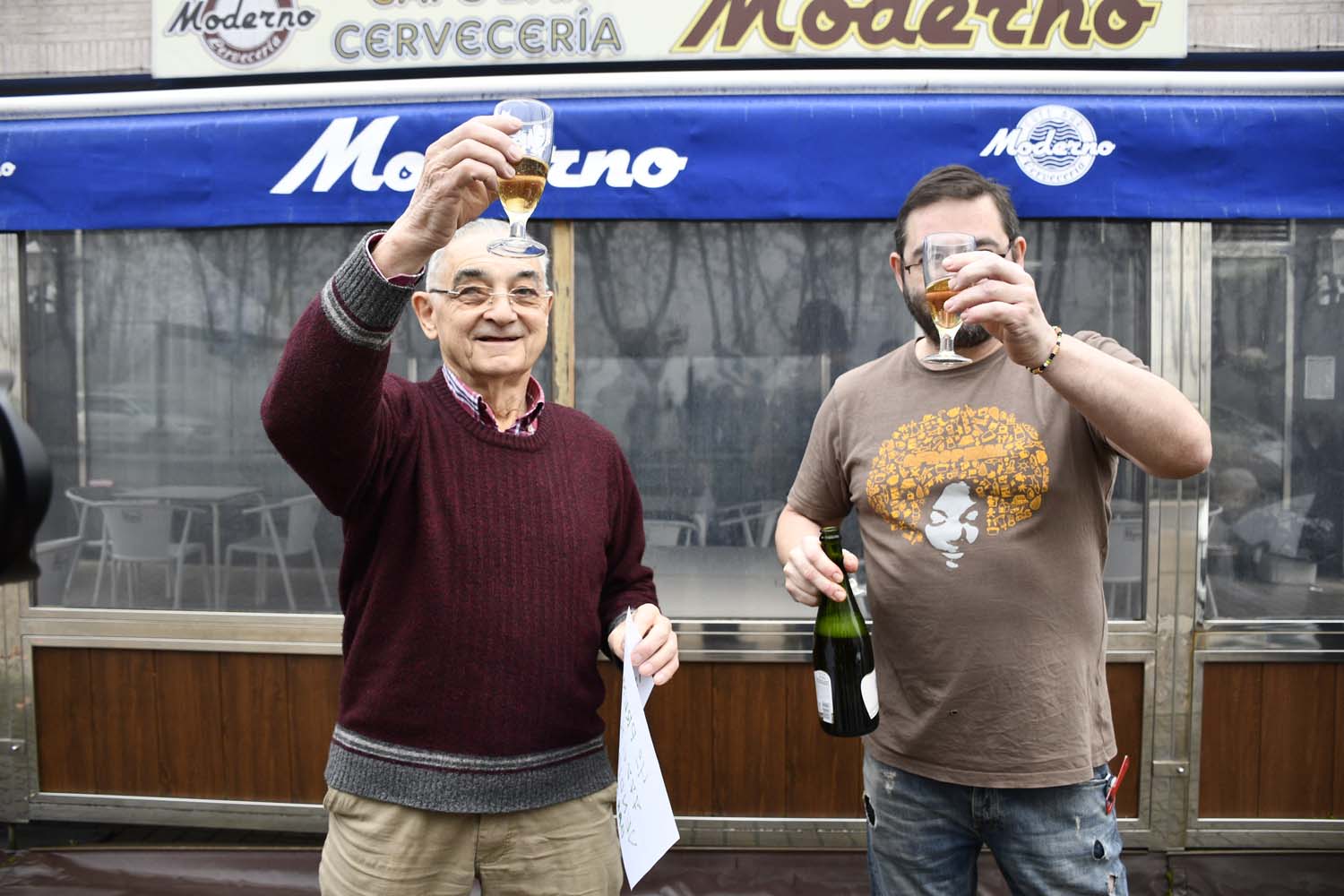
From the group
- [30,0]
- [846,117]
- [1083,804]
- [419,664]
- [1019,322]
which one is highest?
[30,0]

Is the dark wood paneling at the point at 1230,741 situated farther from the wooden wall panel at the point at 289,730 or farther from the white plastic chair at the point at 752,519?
the white plastic chair at the point at 752,519

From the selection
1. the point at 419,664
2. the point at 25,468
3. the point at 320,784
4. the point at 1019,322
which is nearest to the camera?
the point at 25,468

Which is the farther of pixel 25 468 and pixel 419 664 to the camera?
pixel 419 664

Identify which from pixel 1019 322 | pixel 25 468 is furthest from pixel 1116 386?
pixel 25 468

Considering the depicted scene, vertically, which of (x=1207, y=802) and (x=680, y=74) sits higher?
(x=680, y=74)

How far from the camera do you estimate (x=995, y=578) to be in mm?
2037

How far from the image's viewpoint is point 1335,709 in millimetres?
3949

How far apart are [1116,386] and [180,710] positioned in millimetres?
4135

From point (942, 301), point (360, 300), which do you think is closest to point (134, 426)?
point (360, 300)

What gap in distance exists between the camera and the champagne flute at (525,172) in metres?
1.68

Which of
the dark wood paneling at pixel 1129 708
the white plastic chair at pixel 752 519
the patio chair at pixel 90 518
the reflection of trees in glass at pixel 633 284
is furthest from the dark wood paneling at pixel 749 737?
the patio chair at pixel 90 518

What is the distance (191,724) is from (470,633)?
2.99 metres

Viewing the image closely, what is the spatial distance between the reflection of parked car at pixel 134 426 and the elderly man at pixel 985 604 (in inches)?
130

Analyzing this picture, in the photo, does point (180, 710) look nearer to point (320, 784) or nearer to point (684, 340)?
point (320, 784)
